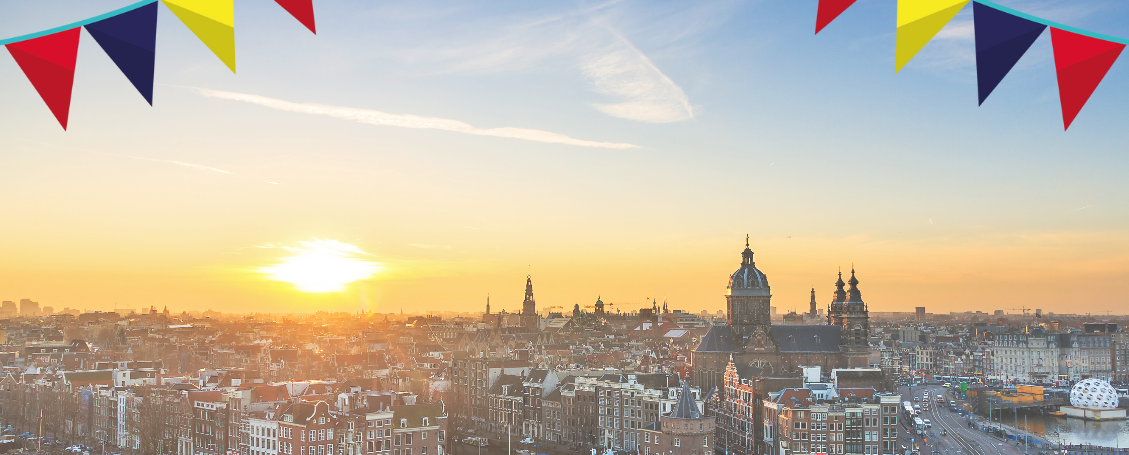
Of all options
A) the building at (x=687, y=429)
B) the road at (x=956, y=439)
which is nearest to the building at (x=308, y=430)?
the building at (x=687, y=429)

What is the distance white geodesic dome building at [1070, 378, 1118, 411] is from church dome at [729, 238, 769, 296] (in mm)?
42200

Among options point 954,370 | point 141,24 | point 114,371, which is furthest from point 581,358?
point 141,24

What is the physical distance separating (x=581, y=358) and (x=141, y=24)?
299 feet

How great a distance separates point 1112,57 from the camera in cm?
995

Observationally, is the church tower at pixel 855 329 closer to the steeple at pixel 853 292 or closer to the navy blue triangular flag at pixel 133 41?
the steeple at pixel 853 292

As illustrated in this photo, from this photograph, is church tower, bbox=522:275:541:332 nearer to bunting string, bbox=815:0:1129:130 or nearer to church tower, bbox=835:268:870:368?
church tower, bbox=835:268:870:368

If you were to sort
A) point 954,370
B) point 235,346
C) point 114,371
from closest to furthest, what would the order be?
1. point 114,371
2. point 235,346
3. point 954,370

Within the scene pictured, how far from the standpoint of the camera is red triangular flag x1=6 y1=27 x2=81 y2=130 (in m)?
10.2

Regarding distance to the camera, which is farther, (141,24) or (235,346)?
(235,346)

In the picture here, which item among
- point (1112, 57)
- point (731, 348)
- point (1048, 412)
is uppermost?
point (1112, 57)

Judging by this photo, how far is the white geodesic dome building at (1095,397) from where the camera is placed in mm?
95938

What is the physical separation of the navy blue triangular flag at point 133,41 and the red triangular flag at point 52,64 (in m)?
0.40

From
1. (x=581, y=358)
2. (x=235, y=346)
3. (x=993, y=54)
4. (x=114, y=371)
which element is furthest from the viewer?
(x=235, y=346)

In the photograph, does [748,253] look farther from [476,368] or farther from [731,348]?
[476,368]
